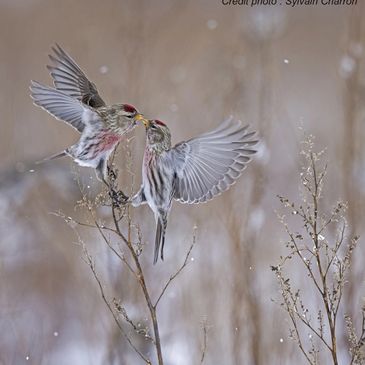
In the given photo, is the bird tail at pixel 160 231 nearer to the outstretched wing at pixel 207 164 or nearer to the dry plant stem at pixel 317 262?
the outstretched wing at pixel 207 164

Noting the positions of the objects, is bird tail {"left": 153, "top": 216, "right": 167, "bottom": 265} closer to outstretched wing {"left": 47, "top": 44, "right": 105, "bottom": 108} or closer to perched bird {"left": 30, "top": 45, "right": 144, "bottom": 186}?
perched bird {"left": 30, "top": 45, "right": 144, "bottom": 186}

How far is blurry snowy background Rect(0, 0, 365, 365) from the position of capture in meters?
3.80

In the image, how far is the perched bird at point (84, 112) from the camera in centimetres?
225

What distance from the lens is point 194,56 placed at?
7988 millimetres

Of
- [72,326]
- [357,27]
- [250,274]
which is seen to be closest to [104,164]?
[250,274]

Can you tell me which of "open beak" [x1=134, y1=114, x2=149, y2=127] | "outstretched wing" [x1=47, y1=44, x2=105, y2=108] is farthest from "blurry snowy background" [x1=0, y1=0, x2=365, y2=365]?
"outstretched wing" [x1=47, y1=44, x2=105, y2=108]

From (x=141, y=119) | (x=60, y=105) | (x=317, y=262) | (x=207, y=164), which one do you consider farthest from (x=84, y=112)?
(x=317, y=262)

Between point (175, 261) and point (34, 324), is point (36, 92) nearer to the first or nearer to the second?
point (175, 261)

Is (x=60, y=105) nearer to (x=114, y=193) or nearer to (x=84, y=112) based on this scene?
(x=84, y=112)

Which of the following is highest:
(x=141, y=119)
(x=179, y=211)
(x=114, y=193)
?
(x=179, y=211)

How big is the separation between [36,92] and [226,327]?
7.57ft

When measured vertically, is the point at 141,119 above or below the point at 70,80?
below

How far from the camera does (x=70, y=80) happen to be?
2.49m

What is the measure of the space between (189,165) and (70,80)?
49 centimetres
